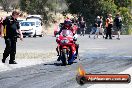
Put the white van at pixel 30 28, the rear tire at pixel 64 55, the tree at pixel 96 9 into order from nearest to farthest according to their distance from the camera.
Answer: the rear tire at pixel 64 55
the white van at pixel 30 28
the tree at pixel 96 9

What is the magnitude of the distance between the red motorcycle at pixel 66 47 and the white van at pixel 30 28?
24.7 metres

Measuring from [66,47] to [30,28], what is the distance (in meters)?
26.1

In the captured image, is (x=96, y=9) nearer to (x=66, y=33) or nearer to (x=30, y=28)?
(x=30, y=28)

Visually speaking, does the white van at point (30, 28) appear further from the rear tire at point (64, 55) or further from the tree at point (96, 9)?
the rear tire at point (64, 55)

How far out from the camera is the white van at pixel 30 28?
4159 centimetres

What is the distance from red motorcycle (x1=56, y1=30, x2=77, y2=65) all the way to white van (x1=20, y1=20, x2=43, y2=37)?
2472 cm

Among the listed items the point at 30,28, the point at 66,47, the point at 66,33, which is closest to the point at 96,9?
the point at 30,28

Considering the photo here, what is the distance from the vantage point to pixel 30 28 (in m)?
42.3

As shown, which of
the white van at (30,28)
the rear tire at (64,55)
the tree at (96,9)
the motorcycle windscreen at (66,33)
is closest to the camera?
the rear tire at (64,55)

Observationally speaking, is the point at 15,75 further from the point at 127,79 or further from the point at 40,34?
the point at 40,34

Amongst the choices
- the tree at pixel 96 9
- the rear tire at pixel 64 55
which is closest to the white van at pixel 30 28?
the tree at pixel 96 9

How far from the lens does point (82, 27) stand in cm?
4225

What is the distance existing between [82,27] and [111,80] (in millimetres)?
35021

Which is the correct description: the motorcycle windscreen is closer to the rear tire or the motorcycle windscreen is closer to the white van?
the rear tire
